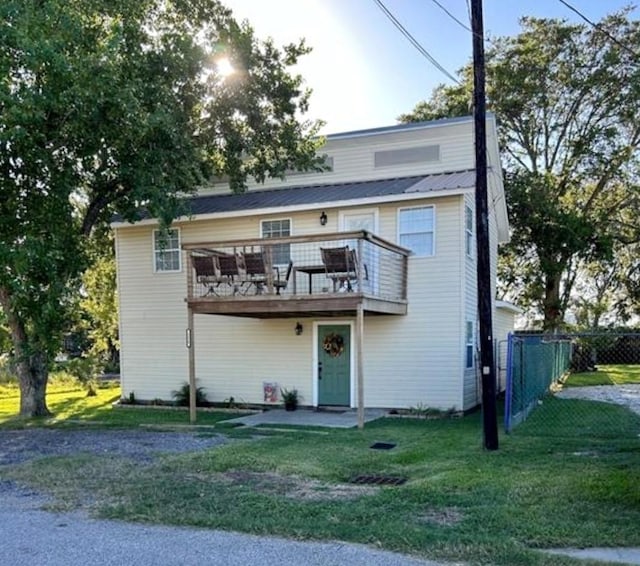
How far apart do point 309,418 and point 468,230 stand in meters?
5.50

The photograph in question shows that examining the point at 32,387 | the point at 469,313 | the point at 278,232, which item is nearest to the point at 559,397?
the point at 469,313

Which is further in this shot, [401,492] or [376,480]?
[376,480]

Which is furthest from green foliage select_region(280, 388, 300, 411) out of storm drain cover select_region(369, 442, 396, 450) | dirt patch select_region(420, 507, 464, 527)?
dirt patch select_region(420, 507, 464, 527)

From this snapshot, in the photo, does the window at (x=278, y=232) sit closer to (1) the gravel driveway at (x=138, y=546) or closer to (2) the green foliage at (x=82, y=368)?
(2) the green foliage at (x=82, y=368)

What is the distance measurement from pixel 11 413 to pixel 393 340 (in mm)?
9713

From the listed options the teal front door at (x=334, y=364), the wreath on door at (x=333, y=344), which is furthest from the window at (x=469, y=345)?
the wreath on door at (x=333, y=344)

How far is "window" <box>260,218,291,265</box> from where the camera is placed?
1358 cm

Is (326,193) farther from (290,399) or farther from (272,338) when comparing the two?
(290,399)

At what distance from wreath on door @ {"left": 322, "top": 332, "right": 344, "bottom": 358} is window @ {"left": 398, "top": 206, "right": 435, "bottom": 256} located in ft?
8.71

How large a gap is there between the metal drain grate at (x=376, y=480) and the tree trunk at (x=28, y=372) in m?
9.08

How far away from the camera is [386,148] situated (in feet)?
47.6

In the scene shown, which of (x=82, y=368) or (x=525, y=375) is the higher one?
(x=525, y=375)

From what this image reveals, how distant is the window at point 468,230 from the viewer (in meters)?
12.7

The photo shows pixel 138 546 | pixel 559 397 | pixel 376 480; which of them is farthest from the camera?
pixel 559 397
